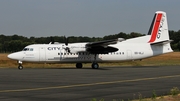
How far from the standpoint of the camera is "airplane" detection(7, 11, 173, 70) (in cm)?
3553

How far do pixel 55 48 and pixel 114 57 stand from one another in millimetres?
7015

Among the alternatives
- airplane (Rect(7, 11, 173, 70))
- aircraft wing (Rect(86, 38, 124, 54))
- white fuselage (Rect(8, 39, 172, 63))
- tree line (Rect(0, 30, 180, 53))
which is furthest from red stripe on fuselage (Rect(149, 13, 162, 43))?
tree line (Rect(0, 30, 180, 53))

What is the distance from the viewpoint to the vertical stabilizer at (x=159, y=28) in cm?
3997

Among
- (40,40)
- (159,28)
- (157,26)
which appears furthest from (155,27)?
(40,40)

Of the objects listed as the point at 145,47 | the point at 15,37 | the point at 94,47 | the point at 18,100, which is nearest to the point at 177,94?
the point at 18,100

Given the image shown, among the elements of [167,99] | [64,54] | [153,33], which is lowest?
[167,99]

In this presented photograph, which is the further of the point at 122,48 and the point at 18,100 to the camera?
the point at 122,48

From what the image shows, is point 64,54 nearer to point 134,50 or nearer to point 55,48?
point 55,48

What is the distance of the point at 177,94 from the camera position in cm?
1259

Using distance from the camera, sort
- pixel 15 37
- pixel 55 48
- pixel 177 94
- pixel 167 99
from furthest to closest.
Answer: pixel 15 37, pixel 55 48, pixel 177 94, pixel 167 99

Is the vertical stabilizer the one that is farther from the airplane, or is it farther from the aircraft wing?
the aircraft wing

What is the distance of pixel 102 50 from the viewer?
36625 millimetres

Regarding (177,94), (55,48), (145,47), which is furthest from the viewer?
(145,47)

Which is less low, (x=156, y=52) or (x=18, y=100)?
(x=156, y=52)
